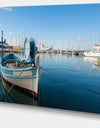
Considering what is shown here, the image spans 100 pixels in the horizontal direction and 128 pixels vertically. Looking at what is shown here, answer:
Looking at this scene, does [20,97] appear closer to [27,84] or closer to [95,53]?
[27,84]

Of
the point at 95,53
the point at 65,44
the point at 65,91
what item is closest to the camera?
the point at 65,44

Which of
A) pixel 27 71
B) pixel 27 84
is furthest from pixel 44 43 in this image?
pixel 27 84

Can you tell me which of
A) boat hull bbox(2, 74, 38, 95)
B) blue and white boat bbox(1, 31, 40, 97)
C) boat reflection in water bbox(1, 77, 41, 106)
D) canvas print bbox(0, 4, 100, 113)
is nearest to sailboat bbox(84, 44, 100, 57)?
canvas print bbox(0, 4, 100, 113)

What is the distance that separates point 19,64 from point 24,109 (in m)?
1.18

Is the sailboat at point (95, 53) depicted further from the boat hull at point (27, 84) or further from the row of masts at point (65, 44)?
the boat hull at point (27, 84)

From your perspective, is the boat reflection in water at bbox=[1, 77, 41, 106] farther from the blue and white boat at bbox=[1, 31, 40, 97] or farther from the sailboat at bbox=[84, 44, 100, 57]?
the sailboat at bbox=[84, 44, 100, 57]

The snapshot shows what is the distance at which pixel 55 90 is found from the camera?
394 cm

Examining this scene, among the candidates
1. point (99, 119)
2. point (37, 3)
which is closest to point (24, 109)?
point (99, 119)

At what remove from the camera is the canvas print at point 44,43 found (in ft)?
10.3

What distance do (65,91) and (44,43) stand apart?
143 cm

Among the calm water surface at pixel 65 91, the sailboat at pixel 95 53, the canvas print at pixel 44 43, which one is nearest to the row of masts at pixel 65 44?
the canvas print at pixel 44 43

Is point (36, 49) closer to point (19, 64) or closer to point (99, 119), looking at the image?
point (19, 64)

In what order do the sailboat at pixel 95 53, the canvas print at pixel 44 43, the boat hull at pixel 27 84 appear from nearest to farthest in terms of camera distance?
the canvas print at pixel 44 43 < the sailboat at pixel 95 53 < the boat hull at pixel 27 84

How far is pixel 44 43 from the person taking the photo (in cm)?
337
